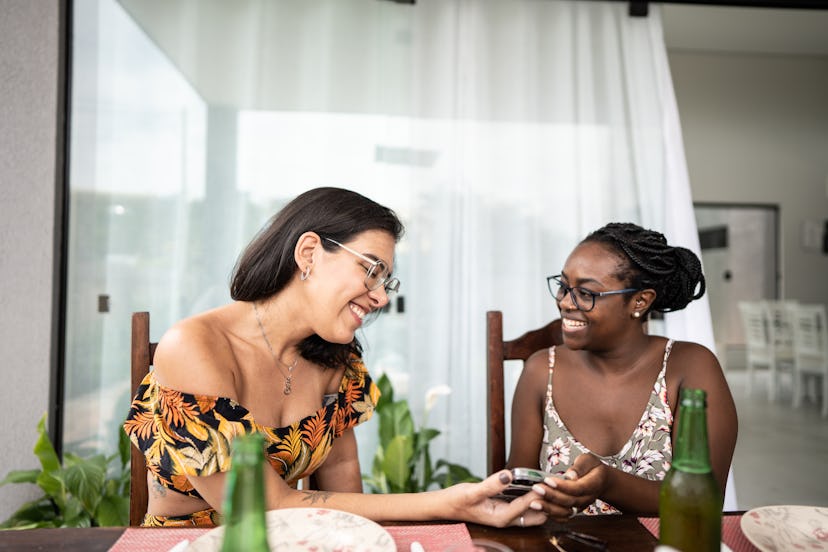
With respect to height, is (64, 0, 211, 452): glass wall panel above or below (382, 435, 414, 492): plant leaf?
above

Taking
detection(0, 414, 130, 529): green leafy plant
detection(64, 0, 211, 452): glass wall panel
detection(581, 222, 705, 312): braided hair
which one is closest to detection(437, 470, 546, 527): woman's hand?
detection(581, 222, 705, 312): braided hair

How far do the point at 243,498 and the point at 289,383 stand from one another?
0.78m

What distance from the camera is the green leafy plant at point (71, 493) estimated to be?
2.00 meters

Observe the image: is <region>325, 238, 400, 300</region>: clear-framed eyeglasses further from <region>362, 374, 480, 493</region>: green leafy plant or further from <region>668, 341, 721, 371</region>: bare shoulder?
<region>362, 374, 480, 493</region>: green leafy plant

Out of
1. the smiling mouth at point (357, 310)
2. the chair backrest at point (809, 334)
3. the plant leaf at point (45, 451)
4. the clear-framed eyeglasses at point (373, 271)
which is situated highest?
the clear-framed eyeglasses at point (373, 271)

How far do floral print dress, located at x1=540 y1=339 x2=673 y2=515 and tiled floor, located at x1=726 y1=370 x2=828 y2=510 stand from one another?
2.18 metres

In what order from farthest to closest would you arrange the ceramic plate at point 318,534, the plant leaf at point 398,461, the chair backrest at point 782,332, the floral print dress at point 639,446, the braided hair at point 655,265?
the chair backrest at point 782,332 → the plant leaf at point 398,461 → the braided hair at point 655,265 → the floral print dress at point 639,446 → the ceramic plate at point 318,534

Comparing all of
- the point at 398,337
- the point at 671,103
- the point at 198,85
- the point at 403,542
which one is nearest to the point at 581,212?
the point at 671,103

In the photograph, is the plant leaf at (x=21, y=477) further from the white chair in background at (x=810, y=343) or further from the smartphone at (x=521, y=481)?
the white chair in background at (x=810, y=343)

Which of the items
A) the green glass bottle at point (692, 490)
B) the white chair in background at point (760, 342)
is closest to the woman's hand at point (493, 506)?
the green glass bottle at point (692, 490)

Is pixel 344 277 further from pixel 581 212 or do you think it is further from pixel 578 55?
pixel 578 55

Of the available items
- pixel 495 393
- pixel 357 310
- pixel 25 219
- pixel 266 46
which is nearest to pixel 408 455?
pixel 495 393

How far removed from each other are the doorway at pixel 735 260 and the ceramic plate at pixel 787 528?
6.59m

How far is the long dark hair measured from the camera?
1188mm
